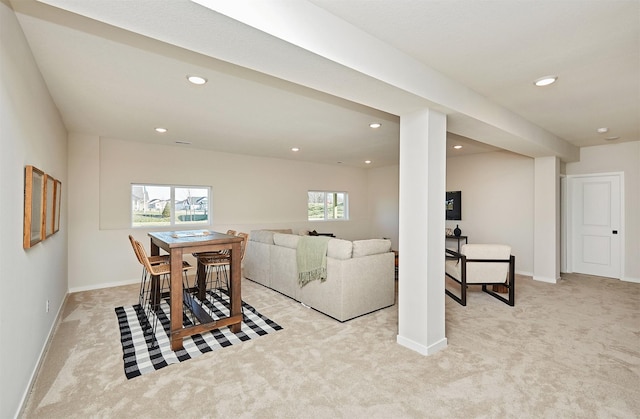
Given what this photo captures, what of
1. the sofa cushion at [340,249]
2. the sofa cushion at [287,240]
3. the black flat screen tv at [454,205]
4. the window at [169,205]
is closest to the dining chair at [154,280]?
the sofa cushion at [287,240]

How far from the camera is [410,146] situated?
2.72 meters

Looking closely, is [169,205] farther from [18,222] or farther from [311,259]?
[18,222]

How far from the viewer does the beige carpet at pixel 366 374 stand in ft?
6.41

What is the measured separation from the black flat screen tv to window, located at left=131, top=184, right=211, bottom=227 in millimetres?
5073

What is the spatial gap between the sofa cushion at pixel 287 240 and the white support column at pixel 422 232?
1.73 meters

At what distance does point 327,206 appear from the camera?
7961mm

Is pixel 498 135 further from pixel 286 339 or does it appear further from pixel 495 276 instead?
pixel 286 339

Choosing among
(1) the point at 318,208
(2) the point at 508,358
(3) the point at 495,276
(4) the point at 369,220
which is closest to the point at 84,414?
(2) the point at 508,358

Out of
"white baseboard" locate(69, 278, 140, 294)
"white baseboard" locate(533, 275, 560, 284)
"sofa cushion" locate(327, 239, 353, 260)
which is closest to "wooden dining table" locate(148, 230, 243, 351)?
"sofa cushion" locate(327, 239, 353, 260)

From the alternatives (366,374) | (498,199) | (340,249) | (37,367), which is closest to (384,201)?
(498,199)

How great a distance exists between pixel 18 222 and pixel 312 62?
6.75 feet

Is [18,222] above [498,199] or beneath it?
beneath

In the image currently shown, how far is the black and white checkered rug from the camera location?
253 centimetres

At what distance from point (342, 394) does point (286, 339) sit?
0.96 m
